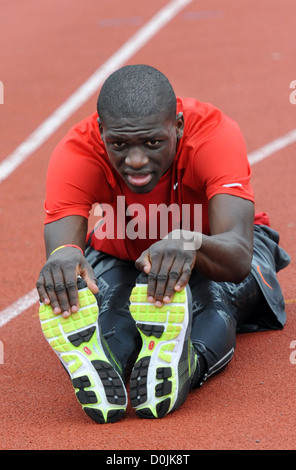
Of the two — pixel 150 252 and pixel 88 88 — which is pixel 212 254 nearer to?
pixel 150 252

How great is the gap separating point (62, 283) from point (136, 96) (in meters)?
0.86

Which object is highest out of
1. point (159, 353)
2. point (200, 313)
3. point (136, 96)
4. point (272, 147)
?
point (136, 96)

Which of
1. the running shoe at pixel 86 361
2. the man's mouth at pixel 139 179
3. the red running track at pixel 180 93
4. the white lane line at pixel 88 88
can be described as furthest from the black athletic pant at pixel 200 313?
the white lane line at pixel 88 88

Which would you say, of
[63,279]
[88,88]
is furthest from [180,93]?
[63,279]

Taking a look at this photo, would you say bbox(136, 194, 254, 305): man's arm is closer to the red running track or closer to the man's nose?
the man's nose

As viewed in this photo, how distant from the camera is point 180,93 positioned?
27.1 ft

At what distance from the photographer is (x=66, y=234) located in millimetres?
3453

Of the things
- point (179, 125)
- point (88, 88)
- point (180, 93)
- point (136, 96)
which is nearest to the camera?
point (136, 96)

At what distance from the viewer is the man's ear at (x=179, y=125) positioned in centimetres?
349

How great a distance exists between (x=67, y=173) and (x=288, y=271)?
71.8 inches

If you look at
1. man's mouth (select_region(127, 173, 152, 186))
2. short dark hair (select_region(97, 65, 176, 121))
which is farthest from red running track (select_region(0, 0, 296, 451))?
short dark hair (select_region(97, 65, 176, 121))

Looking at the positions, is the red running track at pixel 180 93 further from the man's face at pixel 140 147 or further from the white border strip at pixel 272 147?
the man's face at pixel 140 147

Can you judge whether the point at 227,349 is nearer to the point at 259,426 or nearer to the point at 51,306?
the point at 259,426
